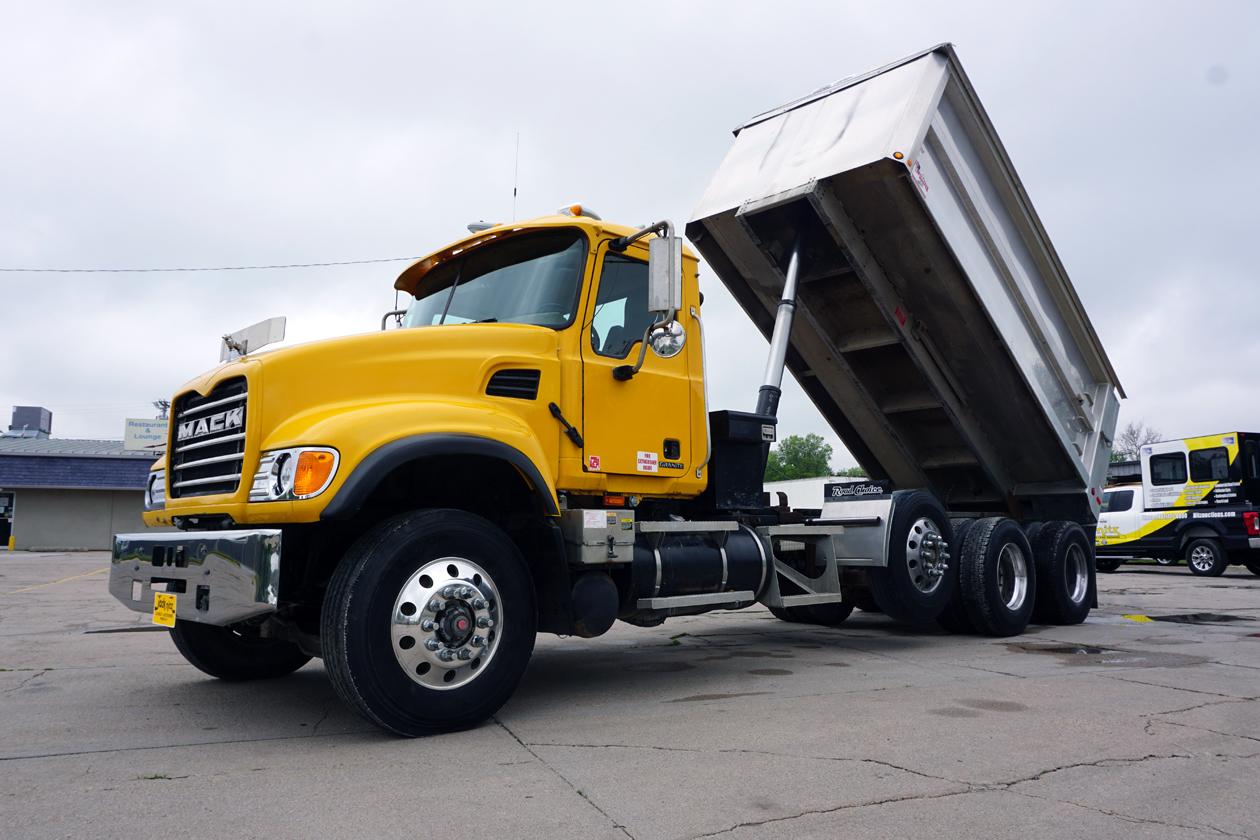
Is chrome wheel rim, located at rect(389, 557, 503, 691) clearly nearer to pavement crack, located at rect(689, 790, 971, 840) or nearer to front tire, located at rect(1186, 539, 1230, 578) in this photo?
pavement crack, located at rect(689, 790, 971, 840)

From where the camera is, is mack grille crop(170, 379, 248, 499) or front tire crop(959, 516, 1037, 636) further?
front tire crop(959, 516, 1037, 636)

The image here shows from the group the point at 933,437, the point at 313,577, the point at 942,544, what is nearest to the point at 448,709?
the point at 313,577

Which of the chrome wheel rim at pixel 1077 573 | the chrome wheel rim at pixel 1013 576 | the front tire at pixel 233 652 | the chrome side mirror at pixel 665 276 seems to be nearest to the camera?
the chrome side mirror at pixel 665 276

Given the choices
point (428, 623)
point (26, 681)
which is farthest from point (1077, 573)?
point (26, 681)

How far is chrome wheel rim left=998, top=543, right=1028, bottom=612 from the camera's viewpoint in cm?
834

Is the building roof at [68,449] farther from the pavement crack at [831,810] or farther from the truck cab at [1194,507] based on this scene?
the pavement crack at [831,810]

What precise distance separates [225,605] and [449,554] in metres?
1.01

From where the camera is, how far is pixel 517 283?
5695 mm

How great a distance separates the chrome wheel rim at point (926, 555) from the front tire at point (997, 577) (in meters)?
0.41

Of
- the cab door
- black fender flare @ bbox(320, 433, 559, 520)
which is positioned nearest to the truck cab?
the cab door

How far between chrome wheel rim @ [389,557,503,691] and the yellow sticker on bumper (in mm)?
1206

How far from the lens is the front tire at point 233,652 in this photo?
5.75m

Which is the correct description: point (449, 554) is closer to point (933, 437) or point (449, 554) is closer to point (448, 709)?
point (448, 709)

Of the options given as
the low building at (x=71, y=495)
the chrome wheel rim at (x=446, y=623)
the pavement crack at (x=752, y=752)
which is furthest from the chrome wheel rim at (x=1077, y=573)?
the low building at (x=71, y=495)
